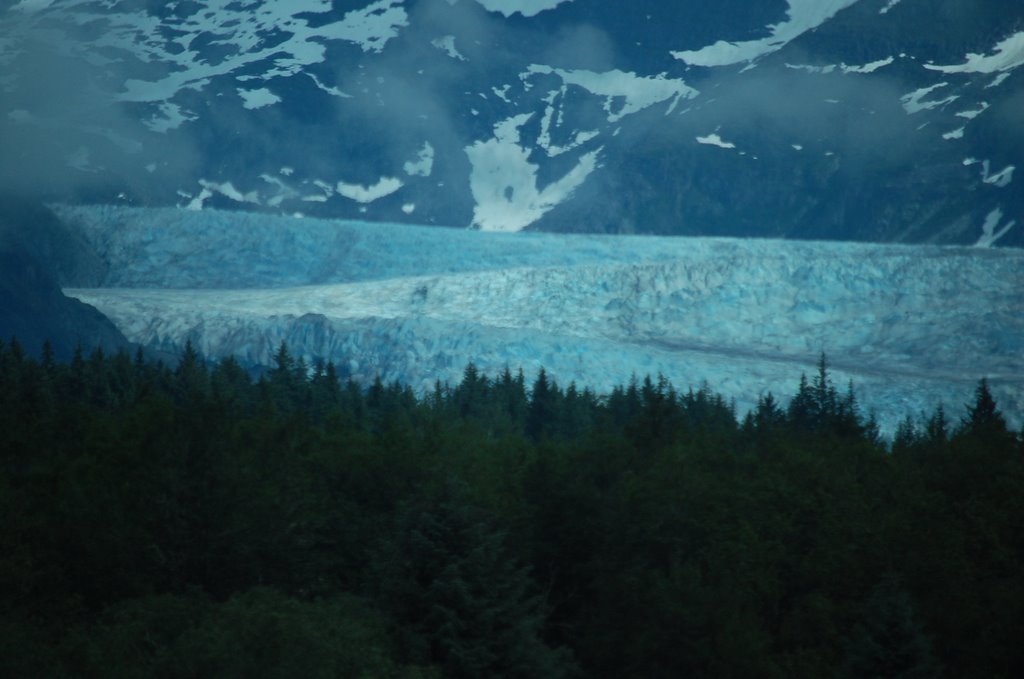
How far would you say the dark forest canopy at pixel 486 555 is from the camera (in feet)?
51.4

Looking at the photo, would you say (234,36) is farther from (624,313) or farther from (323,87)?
(624,313)

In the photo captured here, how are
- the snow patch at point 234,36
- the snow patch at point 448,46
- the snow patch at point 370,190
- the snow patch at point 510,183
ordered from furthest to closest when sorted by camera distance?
the snow patch at point 448,46
the snow patch at point 370,190
the snow patch at point 234,36
the snow patch at point 510,183

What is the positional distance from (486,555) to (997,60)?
77813mm

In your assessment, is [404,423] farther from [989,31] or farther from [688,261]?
[989,31]

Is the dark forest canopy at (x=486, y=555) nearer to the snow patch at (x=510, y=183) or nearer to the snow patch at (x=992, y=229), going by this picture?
the snow patch at (x=992, y=229)

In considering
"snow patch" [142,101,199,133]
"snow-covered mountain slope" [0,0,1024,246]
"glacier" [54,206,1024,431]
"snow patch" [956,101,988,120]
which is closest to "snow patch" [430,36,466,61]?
"snow-covered mountain slope" [0,0,1024,246]

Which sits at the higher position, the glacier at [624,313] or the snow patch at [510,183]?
the snow patch at [510,183]

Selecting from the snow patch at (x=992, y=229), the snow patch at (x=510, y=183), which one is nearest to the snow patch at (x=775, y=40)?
the snow patch at (x=510, y=183)

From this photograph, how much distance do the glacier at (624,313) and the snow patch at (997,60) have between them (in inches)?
1650

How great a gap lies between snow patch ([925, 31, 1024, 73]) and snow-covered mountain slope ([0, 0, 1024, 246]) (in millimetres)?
257

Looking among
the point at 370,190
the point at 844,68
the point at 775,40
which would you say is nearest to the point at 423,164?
the point at 370,190

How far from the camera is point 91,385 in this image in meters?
35.9

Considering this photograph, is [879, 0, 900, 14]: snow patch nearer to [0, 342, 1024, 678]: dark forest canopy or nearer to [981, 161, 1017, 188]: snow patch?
[981, 161, 1017, 188]: snow patch

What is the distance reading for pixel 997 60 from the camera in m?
85.0
